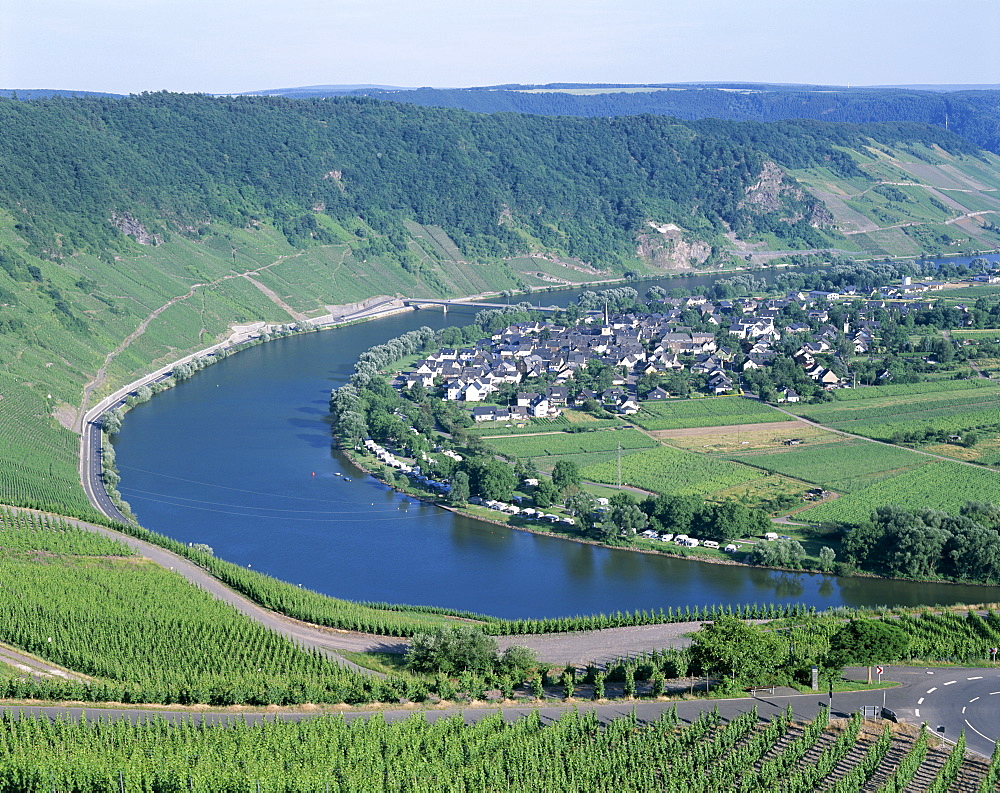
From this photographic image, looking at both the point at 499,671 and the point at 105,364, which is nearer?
the point at 499,671

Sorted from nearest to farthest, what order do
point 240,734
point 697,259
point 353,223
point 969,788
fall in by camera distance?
1. point 969,788
2. point 240,734
3. point 353,223
4. point 697,259

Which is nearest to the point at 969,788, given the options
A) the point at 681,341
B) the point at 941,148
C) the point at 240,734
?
the point at 240,734

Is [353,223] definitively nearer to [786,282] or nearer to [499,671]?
[786,282]

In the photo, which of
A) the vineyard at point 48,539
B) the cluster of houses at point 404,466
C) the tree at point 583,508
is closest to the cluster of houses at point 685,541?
the tree at point 583,508

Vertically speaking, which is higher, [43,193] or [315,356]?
[43,193]

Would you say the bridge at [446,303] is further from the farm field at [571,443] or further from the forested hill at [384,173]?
the farm field at [571,443]

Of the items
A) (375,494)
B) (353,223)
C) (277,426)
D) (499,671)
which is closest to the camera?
(499,671)

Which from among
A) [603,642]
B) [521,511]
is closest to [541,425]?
[521,511]
